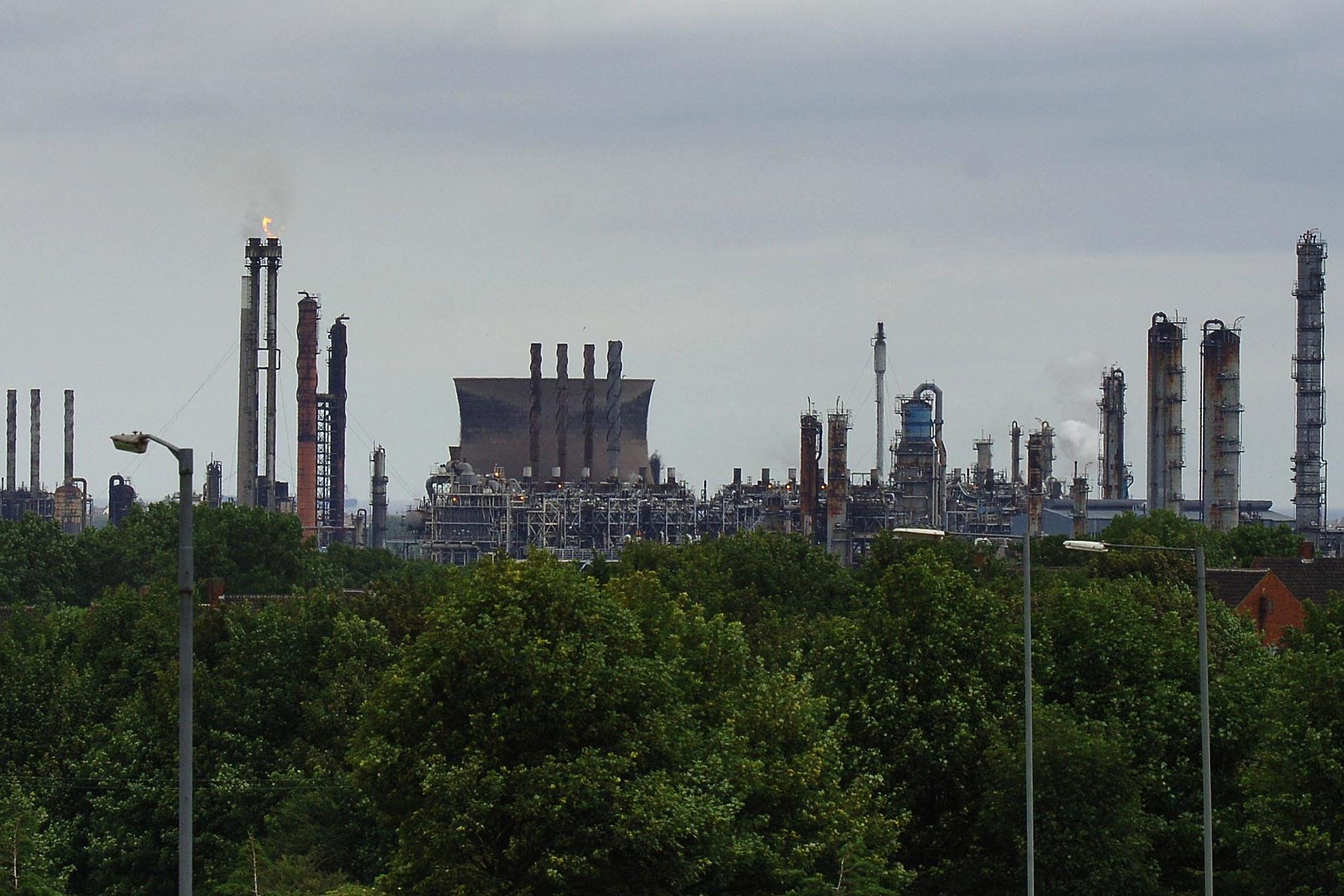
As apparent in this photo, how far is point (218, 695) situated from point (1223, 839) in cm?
2314

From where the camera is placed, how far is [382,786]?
3159 cm

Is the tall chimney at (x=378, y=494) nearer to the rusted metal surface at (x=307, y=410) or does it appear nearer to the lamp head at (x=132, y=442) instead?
the rusted metal surface at (x=307, y=410)

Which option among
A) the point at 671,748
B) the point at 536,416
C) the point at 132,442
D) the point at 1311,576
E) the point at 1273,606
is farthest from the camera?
the point at 536,416

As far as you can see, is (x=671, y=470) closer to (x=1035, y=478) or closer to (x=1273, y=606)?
(x=1035, y=478)

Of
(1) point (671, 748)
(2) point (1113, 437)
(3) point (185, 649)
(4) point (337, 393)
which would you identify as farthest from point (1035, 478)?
(3) point (185, 649)

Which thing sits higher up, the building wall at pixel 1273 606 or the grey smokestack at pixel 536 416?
the grey smokestack at pixel 536 416

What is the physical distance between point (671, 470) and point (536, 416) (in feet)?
52.2

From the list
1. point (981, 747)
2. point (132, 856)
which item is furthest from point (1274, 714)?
point (132, 856)

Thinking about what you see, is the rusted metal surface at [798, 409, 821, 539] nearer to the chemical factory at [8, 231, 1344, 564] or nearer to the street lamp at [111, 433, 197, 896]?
the chemical factory at [8, 231, 1344, 564]

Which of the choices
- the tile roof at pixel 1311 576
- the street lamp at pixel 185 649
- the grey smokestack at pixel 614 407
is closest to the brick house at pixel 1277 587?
the tile roof at pixel 1311 576

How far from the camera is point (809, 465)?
142 m

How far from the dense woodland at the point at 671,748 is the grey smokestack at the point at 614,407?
108685mm

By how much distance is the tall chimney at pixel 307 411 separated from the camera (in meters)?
145

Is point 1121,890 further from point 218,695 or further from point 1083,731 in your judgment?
point 218,695
